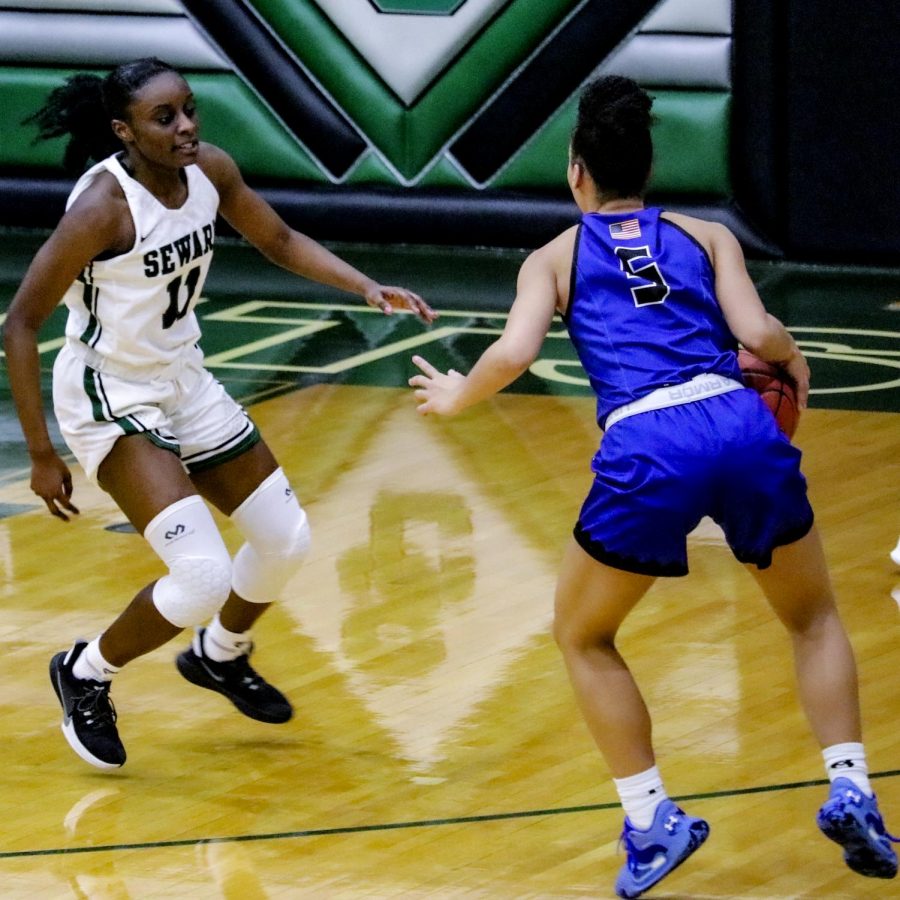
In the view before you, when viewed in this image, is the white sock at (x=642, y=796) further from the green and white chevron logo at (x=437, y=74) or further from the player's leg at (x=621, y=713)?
the green and white chevron logo at (x=437, y=74)

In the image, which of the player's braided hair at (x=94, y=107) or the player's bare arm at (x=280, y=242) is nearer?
the player's braided hair at (x=94, y=107)

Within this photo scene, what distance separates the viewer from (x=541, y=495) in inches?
274

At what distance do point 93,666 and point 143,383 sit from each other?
66 centimetres

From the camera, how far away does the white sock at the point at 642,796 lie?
3.88 m

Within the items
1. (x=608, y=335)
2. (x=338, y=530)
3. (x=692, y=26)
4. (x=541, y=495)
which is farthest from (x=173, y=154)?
(x=692, y=26)

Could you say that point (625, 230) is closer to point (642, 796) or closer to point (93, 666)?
point (642, 796)

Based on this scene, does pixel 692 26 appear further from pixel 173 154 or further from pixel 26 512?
pixel 173 154

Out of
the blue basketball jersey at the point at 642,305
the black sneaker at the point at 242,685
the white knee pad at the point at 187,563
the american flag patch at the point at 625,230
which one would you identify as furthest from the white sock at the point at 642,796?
the black sneaker at the point at 242,685

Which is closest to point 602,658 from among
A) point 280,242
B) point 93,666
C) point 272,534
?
point 272,534

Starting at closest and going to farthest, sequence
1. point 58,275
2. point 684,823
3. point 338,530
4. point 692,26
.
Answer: point 684,823 < point 58,275 < point 338,530 < point 692,26

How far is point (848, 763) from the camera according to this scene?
3.81m

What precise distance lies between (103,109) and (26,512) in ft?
8.27

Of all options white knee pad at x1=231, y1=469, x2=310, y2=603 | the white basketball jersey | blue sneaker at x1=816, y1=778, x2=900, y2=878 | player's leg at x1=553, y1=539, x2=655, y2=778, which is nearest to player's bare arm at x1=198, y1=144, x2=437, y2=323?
the white basketball jersey

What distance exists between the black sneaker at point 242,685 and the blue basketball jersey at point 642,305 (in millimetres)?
1452
